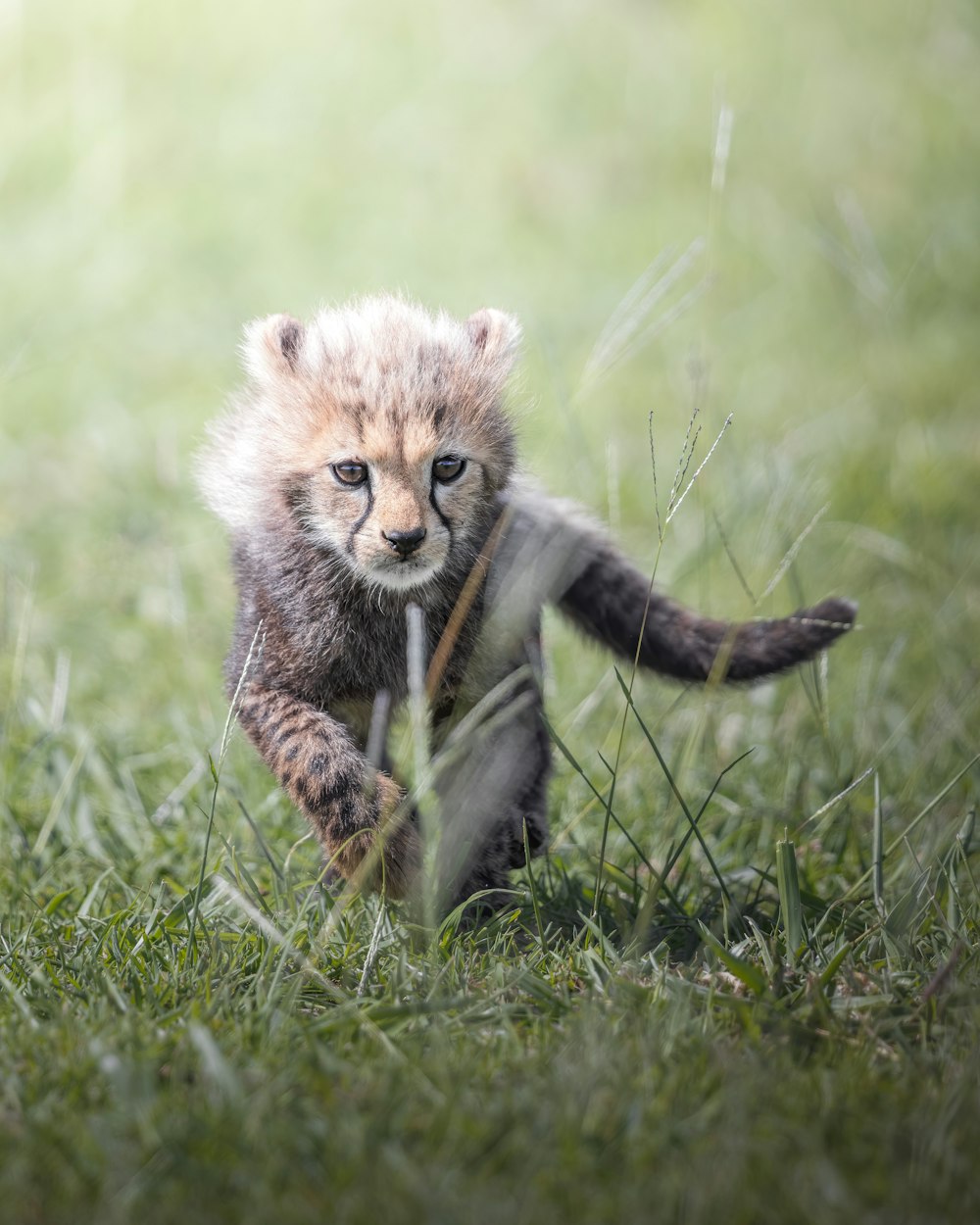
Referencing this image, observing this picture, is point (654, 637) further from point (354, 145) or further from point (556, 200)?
point (354, 145)

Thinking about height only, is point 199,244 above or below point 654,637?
above

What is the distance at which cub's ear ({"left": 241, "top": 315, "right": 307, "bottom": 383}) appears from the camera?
313 cm

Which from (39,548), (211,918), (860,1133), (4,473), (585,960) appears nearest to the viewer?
(860,1133)

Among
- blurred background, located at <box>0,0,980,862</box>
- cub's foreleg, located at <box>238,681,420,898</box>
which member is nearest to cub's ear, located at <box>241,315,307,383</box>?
blurred background, located at <box>0,0,980,862</box>

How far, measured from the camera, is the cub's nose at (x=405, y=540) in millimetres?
2764

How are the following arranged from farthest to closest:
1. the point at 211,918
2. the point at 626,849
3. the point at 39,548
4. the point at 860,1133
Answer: the point at 39,548 → the point at 626,849 → the point at 211,918 → the point at 860,1133

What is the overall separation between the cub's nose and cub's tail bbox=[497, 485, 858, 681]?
521mm

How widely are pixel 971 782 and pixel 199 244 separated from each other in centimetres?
704

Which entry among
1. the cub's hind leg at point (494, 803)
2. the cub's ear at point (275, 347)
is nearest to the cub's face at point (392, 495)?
the cub's ear at point (275, 347)

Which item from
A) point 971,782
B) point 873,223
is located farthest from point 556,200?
point 971,782

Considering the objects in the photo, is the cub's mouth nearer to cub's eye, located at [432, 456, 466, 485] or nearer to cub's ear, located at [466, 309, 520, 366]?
cub's eye, located at [432, 456, 466, 485]

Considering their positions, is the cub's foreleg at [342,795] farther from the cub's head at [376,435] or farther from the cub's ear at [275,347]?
the cub's ear at [275,347]

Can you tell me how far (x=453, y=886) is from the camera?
305 cm

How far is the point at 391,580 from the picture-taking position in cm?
287
